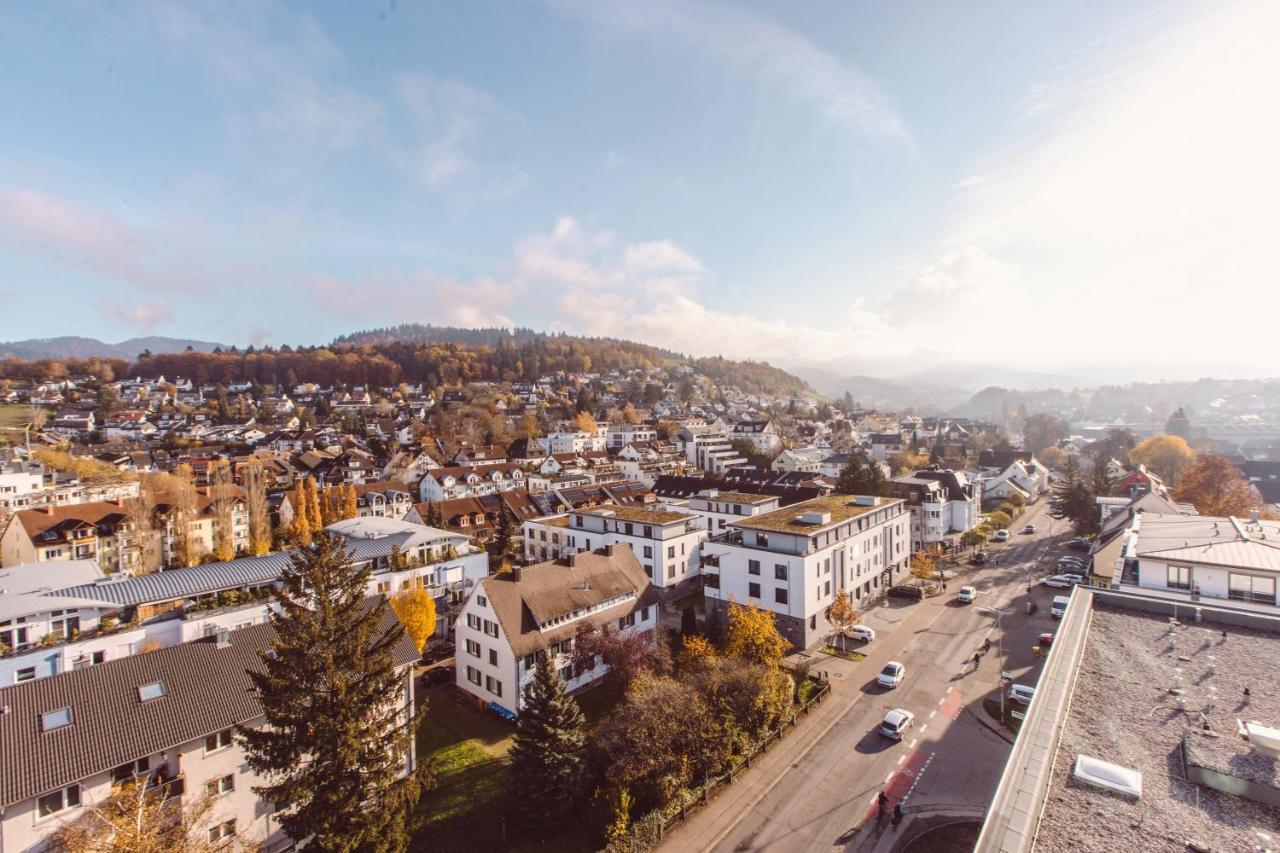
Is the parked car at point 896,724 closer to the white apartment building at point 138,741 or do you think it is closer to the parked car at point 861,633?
the parked car at point 861,633

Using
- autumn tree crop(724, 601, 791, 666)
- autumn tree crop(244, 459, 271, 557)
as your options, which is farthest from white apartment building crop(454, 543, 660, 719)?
autumn tree crop(244, 459, 271, 557)

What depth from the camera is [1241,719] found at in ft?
45.4

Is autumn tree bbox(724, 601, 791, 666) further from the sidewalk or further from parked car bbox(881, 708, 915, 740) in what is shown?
parked car bbox(881, 708, 915, 740)

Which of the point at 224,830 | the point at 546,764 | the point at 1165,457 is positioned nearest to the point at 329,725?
the point at 224,830

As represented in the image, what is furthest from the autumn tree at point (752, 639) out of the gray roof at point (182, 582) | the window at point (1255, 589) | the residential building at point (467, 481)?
the residential building at point (467, 481)

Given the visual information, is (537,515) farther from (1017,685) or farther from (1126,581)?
(1126,581)

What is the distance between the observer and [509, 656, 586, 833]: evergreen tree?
2172cm

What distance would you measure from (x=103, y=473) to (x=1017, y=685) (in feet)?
347

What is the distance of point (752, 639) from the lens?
3105 centimetres

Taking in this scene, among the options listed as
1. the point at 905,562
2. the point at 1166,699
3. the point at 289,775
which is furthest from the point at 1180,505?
the point at 289,775

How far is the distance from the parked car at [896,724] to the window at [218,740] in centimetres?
2817

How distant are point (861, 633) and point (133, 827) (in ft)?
125

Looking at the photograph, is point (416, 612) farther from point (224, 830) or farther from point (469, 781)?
point (224, 830)

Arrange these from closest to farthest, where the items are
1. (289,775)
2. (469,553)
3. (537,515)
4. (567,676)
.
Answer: (289,775) → (567,676) → (469,553) → (537,515)
